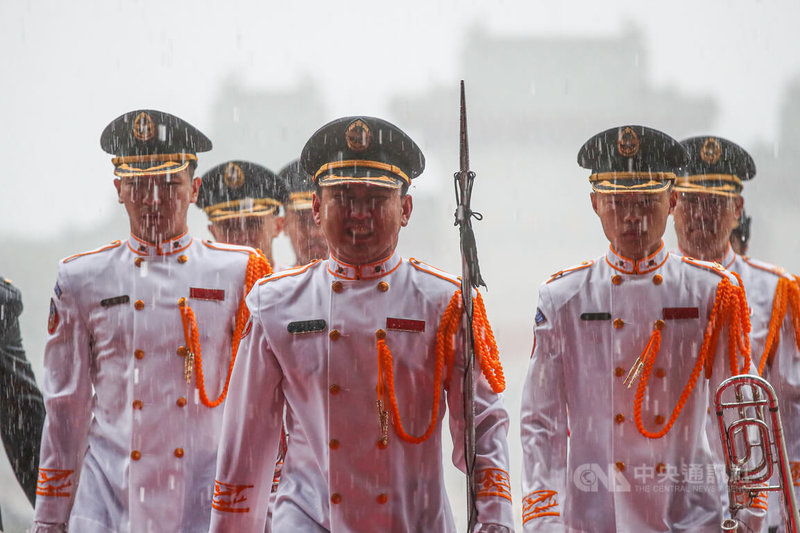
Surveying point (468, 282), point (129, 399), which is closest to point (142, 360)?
point (129, 399)

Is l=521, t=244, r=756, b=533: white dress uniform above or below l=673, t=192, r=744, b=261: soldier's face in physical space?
below

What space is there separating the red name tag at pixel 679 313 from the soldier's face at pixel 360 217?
1.28 metres

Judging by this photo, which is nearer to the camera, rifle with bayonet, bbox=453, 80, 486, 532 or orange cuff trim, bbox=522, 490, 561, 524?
rifle with bayonet, bbox=453, 80, 486, 532

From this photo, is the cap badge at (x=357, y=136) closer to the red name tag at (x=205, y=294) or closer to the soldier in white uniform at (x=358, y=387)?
the soldier in white uniform at (x=358, y=387)

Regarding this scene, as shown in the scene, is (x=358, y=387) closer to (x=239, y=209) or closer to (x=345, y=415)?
(x=345, y=415)

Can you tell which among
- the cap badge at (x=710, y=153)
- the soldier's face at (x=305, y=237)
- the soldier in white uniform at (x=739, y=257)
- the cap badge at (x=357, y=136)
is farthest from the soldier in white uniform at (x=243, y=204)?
the cap badge at (x=357, y=136)

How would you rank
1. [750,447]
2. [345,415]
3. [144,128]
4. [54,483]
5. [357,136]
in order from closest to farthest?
[345,415]
[357,136]
[750,447]
[54,483]
[144,128]

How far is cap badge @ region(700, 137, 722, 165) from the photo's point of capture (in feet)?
21.3

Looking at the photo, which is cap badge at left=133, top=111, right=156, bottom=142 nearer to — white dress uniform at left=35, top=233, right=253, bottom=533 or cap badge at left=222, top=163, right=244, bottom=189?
white dress uniform at left=35, top=233, right=253, bottom=533

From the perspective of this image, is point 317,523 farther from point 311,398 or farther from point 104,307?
point 104,307

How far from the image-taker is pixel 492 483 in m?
4.06

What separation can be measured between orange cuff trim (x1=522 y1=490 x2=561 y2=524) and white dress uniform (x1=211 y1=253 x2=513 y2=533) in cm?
58

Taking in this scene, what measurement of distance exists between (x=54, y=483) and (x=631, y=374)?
7.98 ft


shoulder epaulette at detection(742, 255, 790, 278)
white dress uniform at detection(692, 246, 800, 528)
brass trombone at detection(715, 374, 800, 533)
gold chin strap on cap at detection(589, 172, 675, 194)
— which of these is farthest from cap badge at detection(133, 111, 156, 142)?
shoulder epaulette at detection(742, 255, 790, 278)
